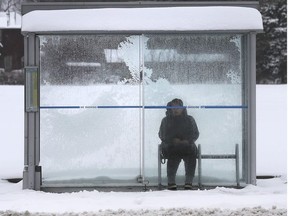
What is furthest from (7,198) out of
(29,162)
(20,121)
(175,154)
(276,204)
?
(20,121)

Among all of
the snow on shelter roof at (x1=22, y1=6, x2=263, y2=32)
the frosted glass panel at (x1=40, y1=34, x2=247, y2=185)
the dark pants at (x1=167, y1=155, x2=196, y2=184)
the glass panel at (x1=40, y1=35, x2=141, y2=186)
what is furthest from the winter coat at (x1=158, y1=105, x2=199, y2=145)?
the snow on shelter roof at (x1=22, y1=6, x2=263, y2=32)

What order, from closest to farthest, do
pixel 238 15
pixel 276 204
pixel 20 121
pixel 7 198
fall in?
pixel 276 204, pixel 7 198, pixel 238 15, pixel 20 121

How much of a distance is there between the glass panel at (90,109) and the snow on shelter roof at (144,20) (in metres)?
0.39

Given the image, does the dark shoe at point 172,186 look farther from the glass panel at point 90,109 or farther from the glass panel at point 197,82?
the glass panel at point 90,109

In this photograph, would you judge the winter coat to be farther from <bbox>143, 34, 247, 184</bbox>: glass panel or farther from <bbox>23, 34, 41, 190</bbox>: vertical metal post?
<bbox>23, 34, 41, 190</bbox>: vertical metal post

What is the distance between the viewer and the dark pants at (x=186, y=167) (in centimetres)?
984

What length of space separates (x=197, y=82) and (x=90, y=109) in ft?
5.42

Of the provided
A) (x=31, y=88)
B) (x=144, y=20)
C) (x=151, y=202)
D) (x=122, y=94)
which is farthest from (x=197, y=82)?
(x=31, y=88)

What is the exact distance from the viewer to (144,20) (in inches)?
375

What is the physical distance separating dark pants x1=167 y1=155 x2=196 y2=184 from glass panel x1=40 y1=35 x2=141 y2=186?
493 mm

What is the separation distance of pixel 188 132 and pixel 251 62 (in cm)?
140

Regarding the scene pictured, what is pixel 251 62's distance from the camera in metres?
9.75

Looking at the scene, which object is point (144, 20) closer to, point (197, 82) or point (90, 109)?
point (197, 82)

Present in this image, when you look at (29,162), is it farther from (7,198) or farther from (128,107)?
(128,107)
